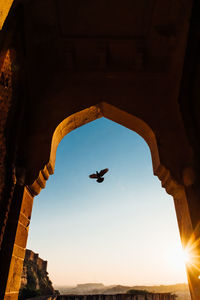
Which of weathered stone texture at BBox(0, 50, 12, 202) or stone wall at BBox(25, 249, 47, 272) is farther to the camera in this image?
stone wall at BBox(25, 249, 47, 272)

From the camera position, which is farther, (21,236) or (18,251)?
(21,236)

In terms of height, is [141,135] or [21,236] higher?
[141,135]

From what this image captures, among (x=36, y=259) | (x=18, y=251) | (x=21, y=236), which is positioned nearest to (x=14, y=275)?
(x=18, y=251)

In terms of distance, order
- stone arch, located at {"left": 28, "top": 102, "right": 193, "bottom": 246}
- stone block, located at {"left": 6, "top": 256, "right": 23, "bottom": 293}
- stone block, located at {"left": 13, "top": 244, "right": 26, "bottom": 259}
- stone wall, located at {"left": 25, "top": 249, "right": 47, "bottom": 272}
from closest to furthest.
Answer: stone block, located at {"left": 6, "top": 256, "right": 23, "bottom": 293} → stone block, located at {"left": 13, "top": 244, "right": 26, "bottom": 259} → stone arch, located at {"left": 28, "top": 102, "right": 193, "bottom": 246} → stone wall, located at {"left": 25, "top": 249, "right": 47, "bottom": 272}

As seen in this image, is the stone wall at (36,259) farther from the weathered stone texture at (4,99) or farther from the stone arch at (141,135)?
the weathered stone texture at (4,99)

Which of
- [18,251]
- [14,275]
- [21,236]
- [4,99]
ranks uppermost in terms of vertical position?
[4,99]

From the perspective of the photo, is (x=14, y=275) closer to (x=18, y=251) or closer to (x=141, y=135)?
(x=18, y=251)

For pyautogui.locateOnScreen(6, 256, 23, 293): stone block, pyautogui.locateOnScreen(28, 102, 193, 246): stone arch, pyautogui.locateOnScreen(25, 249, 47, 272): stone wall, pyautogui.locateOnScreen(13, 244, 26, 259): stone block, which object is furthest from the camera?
pyautogui.locateOnScreen(25, 249, 47, 272): stone wall

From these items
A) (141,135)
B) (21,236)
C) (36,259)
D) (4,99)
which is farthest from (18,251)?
(36,259)

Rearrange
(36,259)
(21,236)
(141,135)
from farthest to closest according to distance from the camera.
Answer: (36,259), (141,135), (21,236)

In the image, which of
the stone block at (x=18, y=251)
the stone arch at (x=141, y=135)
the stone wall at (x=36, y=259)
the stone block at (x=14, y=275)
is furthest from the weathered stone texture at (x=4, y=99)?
the stone wall at (x=36, y=259)

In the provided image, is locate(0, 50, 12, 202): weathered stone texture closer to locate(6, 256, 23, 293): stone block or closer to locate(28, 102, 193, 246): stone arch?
locate(28, 102, 193, 246): stone arch

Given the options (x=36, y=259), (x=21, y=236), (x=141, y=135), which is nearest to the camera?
(x=21, y=236)

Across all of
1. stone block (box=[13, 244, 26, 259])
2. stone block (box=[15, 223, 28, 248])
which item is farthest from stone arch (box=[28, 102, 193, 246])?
stone block (box=[13, 244, 26, 259])
